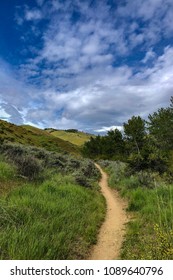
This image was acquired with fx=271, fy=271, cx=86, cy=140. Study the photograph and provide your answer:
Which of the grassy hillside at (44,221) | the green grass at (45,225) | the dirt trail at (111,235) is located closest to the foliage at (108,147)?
the dirt trail at (111,235)

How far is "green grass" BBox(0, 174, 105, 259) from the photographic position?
5211mm

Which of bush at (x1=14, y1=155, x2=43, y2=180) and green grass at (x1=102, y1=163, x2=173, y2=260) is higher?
bush at (x1=14, y1=155, x2=43, y2=180)

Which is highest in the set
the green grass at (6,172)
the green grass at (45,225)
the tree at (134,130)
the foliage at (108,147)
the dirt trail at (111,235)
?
the foliage at (108,147)

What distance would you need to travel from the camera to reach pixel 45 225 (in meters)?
6.32

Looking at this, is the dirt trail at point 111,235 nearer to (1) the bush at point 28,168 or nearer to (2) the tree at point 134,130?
(1) the bush at point 28,168

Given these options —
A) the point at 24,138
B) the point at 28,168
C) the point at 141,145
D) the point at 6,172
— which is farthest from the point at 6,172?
the point at 24,138

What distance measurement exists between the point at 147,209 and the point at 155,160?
9.02 meters

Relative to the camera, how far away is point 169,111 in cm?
5838

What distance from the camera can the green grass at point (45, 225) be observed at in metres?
5.21

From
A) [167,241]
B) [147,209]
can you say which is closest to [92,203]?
[147,209]

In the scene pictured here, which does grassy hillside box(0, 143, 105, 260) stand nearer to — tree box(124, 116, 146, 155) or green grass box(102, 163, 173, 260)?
green grass box(102, 163, 173, 260)

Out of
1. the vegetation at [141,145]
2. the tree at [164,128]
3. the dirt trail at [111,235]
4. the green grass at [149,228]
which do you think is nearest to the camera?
the green grass at [149,228]

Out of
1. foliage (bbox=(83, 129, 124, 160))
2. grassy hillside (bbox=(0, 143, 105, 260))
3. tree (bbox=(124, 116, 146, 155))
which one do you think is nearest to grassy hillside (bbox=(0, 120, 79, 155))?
foliage (bbox=(83, 129, 124, 160))
